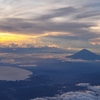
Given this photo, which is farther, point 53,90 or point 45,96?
point 53,90

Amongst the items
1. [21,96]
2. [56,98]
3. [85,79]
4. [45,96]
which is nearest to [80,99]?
[56,98]

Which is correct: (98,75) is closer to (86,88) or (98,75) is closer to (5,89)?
(86,88)

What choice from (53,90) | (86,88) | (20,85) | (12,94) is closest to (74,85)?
(86,88)

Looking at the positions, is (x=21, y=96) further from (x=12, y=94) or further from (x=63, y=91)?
(x=63, y=91)

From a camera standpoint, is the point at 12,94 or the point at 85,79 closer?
the point at 12,94

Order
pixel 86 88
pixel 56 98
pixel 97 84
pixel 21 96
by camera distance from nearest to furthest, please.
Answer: pixel 56 98, pixel 21 96, pixel 86 88, pixel 97 84

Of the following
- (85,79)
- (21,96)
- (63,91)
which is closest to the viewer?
(21,96)

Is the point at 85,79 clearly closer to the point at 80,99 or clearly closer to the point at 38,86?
the point at 38,86

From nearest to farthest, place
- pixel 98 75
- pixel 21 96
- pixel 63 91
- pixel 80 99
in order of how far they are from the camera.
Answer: pixel 80 99 < pixel 21 96 < pixel 63 91 < pixel 98 75

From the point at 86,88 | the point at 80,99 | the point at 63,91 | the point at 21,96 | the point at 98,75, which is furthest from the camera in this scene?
the point at 98,75
